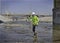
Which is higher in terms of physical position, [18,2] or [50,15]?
[18,2]

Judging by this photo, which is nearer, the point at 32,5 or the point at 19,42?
the point at 19,42

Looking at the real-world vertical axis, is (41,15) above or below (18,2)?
below

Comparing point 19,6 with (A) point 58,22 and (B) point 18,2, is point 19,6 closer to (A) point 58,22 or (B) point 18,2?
(B) point 18,2

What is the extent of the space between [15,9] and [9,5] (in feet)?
2.01

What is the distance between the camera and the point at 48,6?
627 inches

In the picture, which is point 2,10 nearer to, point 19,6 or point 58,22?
point 19,6

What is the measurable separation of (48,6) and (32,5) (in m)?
1.25

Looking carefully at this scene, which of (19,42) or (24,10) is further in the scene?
(24,10)

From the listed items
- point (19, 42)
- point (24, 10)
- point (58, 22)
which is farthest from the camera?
point (24, 10)

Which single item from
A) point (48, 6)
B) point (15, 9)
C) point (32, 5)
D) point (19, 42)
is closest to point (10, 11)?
point (15, 9)

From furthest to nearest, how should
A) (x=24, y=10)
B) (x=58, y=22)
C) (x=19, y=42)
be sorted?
(x=24, y=10) → (x=58, y=22) → (x=19, y=42)

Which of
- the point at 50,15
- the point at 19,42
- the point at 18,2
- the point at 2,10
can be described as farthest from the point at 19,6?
the point at 19,42

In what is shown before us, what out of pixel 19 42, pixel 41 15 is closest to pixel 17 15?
pixel 41 15

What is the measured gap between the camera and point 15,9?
15719 mm
